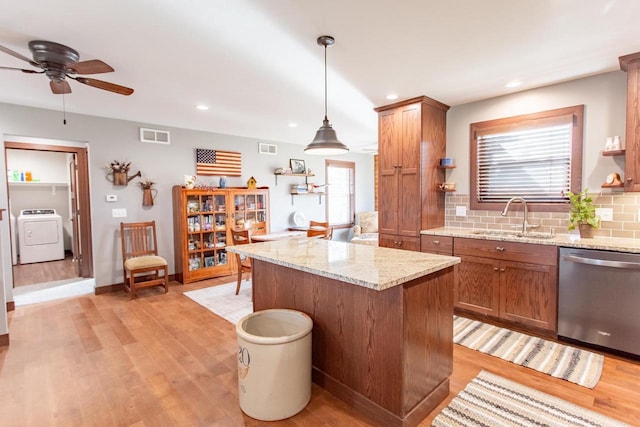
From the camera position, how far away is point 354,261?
206 centimetres

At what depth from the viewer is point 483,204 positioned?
12.2 feet

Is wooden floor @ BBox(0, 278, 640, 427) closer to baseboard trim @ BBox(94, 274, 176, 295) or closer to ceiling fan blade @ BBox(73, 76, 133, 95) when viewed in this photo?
baseboard trim @ BBox(94, 274, 176, 295)

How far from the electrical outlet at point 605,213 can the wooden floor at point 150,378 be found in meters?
1.24

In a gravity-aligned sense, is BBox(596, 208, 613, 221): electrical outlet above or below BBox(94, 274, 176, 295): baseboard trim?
above

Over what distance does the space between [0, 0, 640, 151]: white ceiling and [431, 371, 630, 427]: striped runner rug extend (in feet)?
7.95

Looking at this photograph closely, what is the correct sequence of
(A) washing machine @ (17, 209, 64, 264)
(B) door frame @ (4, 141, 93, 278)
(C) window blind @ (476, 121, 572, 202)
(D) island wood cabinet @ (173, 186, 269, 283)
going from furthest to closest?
(A) washing machine @ (17, 209, 64, 264)
(D) island wood cabinet @ (173, 186, 269, 283)
(B) door frame @ (4, 141, 93, 278)
(C) window blind @ (476, 121, 572, 202)

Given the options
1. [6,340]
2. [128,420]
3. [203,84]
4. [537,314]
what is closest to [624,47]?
[537,314]

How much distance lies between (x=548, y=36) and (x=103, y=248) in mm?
5385

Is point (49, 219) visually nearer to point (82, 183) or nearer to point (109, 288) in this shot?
point (82, 183)

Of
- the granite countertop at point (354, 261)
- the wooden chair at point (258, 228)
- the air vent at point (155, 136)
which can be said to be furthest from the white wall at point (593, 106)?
the air vent at point (155, 136)

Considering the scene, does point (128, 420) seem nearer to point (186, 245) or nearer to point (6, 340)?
point (6, 340)

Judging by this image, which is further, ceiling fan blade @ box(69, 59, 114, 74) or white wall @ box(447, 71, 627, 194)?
white wall @ box(447, 71, 627, 194)

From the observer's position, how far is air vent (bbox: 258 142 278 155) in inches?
234

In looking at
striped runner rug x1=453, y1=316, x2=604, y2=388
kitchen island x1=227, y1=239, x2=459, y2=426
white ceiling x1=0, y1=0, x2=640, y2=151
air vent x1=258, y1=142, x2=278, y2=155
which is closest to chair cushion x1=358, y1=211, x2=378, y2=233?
air vent x1=258, y1=142, x2=278, y2=155
